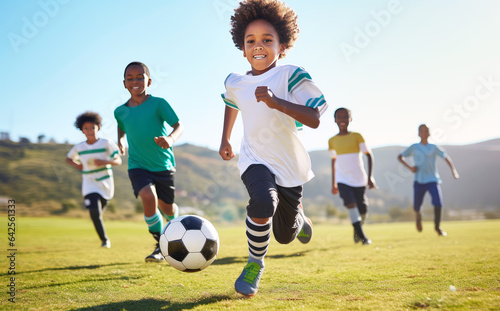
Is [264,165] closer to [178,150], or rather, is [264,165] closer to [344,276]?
[344,276]

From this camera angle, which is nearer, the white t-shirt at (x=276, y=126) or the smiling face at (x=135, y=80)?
the white t-shirt at (x=276, y=126)

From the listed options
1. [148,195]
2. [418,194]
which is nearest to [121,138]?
[148,195]

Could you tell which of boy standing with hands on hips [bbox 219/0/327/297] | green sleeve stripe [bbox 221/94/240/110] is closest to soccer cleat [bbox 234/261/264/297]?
boy standing with hands on hips [bbox 219/0/327/297]

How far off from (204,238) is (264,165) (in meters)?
0.86

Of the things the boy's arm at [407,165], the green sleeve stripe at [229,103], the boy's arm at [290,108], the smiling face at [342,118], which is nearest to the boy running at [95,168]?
the green sleeve stripe at [229,103]

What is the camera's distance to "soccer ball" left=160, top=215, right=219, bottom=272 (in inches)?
127

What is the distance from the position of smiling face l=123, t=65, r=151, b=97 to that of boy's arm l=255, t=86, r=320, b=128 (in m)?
2.49

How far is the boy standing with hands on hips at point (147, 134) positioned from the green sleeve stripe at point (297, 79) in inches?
74.8

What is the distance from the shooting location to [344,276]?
3.50m

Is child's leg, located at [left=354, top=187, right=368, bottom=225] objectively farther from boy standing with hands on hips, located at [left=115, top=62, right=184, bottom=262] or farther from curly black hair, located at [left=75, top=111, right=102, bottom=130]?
curly black hair, located at [left=75, top=111, right=102, bottom=130]

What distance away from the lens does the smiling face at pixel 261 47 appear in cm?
322

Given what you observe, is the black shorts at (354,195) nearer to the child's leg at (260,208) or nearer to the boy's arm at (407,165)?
the boy's arm at (407,165)

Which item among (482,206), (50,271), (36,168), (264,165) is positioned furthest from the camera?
(482,206)

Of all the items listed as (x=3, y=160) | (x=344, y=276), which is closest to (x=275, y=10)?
(x=344, y=276)
